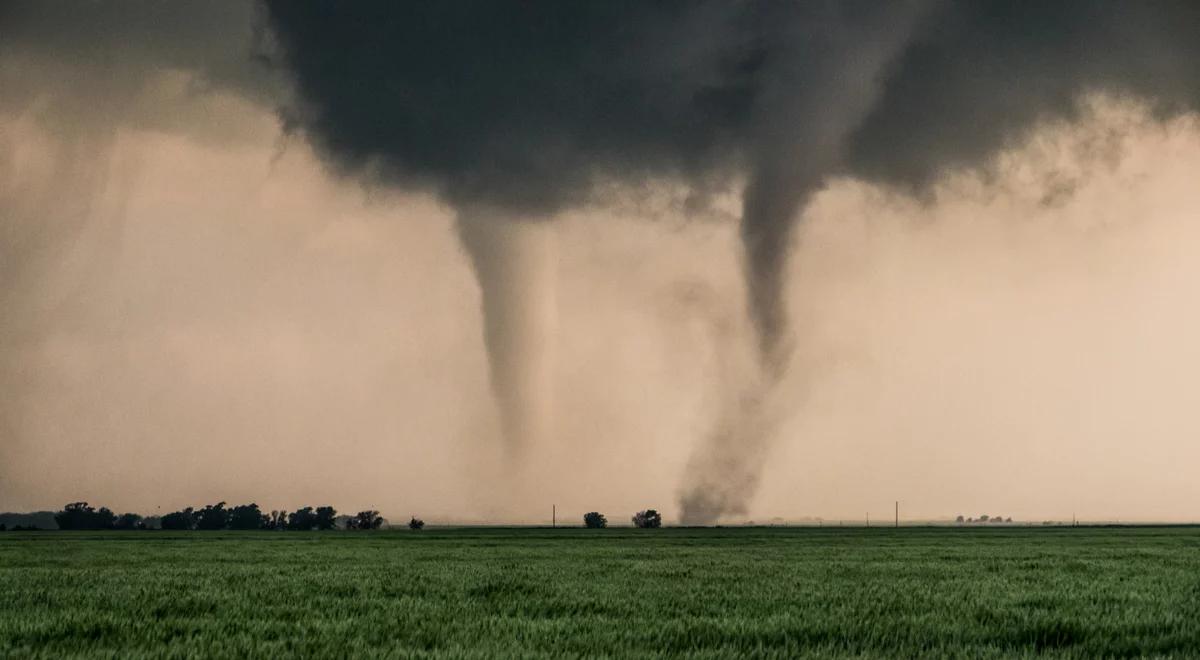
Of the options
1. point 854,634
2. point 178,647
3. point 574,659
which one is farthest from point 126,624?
point 854,634

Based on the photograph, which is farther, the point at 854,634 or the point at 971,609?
the point at 971,609

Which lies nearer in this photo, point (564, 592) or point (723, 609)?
point (723, 609)

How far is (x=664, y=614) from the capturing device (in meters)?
12.3

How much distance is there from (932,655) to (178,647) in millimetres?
8035

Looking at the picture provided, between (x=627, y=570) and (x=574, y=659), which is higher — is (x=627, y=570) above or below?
Answer: below

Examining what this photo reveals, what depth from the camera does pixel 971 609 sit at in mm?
12781

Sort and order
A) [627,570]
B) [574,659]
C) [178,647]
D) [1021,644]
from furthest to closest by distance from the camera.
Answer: [627,570] → [1021,644] → [178,647] → [574,659]

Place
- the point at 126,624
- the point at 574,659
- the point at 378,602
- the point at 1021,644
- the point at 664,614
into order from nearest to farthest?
the point at 574,659 < the point at 1021,644 < the point at 126,624 < the point at 664,614 < the point at 378,602

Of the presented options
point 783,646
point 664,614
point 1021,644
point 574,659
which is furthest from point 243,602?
point 1021,644

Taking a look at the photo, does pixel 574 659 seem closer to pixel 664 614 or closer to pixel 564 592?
pixel 664 614

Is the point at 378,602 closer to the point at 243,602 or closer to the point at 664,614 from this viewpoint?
the point at 243,602

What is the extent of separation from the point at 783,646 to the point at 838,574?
46.0ft

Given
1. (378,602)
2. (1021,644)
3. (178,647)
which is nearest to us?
(178,647)

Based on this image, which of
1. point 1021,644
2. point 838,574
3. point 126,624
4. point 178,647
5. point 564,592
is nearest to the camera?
point 178,647
